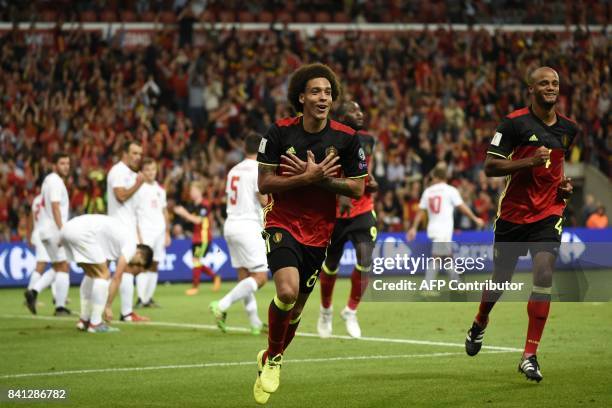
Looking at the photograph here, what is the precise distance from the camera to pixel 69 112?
30.3 meters

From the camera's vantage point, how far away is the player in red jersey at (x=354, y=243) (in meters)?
14.1

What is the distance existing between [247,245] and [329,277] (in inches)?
50.4

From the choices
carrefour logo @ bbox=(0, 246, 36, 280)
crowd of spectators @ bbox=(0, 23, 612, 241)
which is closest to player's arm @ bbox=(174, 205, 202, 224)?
crowd of spectators @ bbox=(0, 23, 612, 241)

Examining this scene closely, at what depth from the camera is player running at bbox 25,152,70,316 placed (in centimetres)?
1698

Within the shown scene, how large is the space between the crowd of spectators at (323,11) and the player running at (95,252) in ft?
67.4

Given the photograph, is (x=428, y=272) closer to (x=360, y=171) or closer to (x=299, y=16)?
(x=360, y=171)

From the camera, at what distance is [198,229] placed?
24.0 meters

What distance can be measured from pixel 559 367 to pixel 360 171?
10.5ft

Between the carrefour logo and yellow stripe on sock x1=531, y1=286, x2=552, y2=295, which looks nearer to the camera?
yellow stripe on sock x1=531, y1=286, x2=552, y2=295

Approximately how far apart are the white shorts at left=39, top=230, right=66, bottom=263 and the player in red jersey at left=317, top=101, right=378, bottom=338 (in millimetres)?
5300

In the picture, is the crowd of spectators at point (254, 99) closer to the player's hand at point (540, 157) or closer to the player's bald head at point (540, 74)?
the player's bald head at point (540, 74)

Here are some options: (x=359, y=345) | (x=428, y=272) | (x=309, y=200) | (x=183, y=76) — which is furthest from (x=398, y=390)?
(x=183, y=76)

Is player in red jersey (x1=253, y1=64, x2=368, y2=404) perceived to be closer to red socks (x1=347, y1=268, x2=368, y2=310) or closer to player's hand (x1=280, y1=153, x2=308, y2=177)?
player's hand (x1=280, y1=153, x2=308, y2=177)

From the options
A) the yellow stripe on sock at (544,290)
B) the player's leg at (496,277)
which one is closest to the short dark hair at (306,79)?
the player's leg at (496,277)
